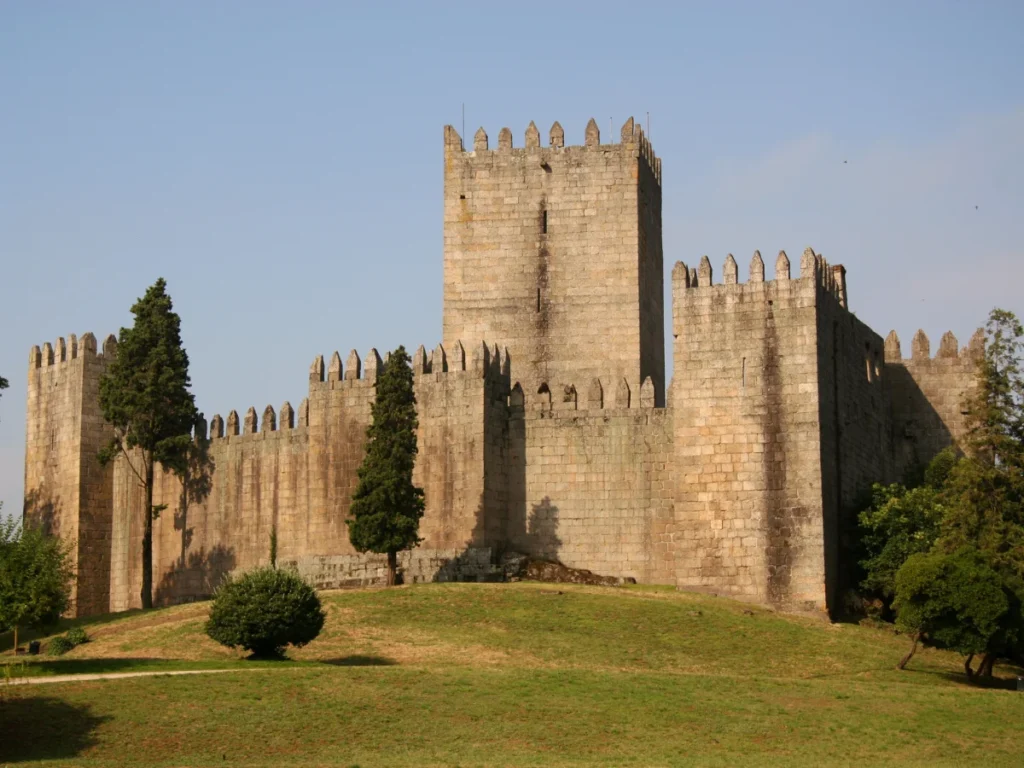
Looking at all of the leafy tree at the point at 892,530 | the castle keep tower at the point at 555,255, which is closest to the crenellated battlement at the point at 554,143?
the castle keep tower at the point at 555,255

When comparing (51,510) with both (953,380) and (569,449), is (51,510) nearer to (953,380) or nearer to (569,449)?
(569,449)

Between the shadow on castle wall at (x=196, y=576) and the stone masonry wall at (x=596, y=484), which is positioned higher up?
the stone masonry wall at (x=596, y=484)

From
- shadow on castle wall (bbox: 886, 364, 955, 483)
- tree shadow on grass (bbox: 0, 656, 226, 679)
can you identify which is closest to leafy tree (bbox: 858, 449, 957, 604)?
shadow on castle wall (bbox: 886, 364, 955, 483)

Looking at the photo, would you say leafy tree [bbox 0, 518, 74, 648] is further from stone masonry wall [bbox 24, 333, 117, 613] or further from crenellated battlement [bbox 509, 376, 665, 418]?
crenellated battlement [bbox 509, 376, 665, 418]

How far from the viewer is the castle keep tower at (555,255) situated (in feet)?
192

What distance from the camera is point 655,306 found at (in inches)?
2410

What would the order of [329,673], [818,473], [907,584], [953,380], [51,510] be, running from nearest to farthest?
[329,673], [907,584], [818,473], [953,380], [51,510]

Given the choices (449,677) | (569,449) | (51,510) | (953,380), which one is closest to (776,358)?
(569,449)

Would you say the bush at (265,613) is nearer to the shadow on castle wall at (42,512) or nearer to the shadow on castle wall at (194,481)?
the shadow on castle wall at (194,481)

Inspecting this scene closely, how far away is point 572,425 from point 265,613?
561 inches

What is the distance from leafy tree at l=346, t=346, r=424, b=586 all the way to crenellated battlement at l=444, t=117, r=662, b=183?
465 inches

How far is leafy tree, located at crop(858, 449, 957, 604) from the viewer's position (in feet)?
161

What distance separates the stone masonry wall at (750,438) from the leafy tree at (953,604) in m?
4.20

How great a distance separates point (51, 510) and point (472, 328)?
Result: 15807mm
